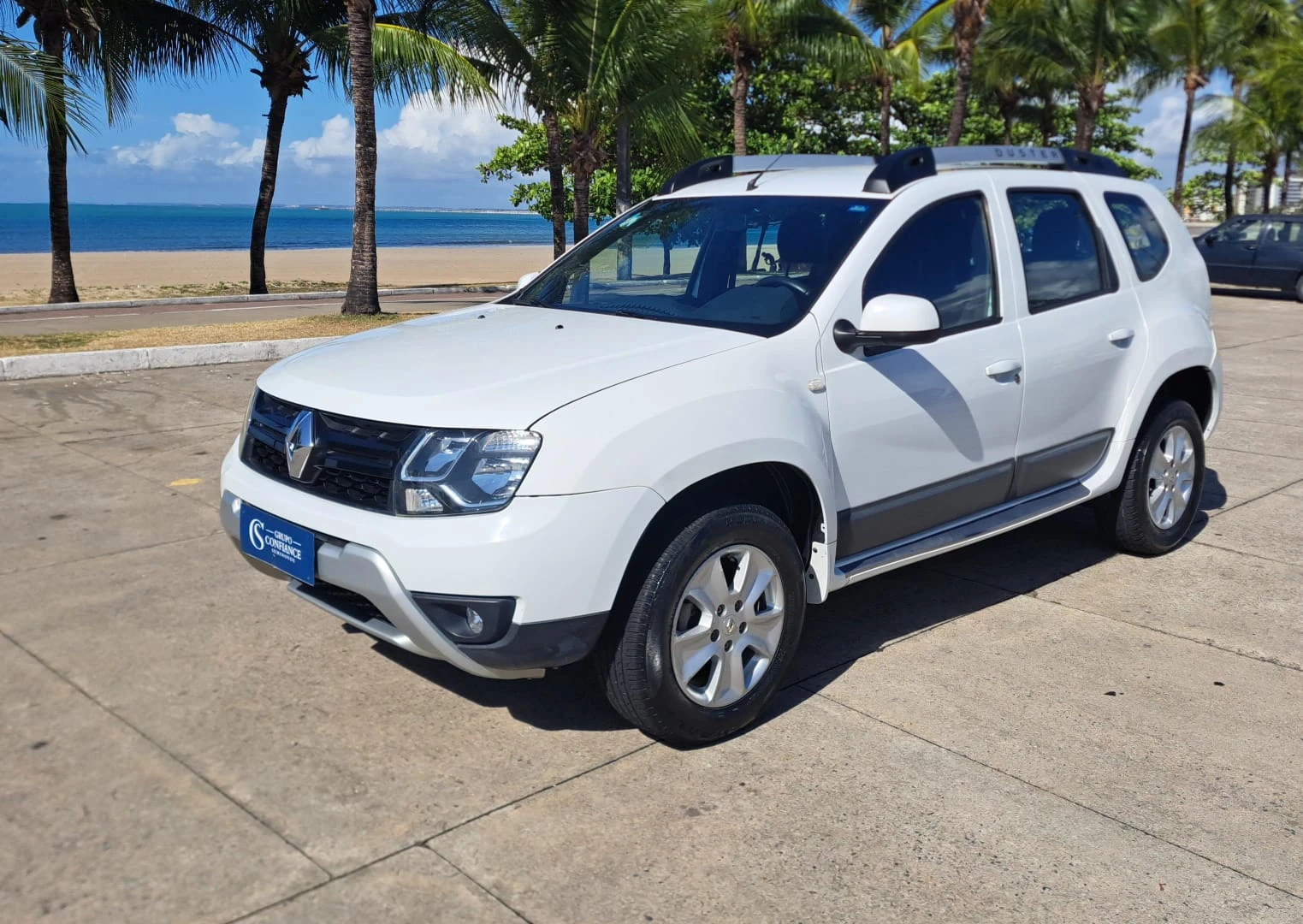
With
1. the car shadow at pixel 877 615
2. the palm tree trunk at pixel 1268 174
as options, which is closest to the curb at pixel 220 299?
the car shadow at pixel 877 615

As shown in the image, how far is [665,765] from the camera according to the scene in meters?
3.66

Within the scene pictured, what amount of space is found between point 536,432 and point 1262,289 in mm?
24804

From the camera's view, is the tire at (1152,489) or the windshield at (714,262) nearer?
the windshield at (714,262)

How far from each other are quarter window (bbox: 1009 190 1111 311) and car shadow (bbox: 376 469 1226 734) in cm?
A: 127

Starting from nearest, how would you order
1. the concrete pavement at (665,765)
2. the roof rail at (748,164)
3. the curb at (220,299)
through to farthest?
the concrete pavement at (665,765) < the roof rail at (748,164) < the curb at (220,299)

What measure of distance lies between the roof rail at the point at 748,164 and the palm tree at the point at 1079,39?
98.5 ft

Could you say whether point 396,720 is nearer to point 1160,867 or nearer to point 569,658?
point 569,658

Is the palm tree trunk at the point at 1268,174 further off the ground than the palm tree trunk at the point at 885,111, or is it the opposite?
the palm tree trunk at the point at 885,111

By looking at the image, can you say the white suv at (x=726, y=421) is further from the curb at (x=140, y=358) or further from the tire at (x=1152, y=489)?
the curb at (x=140, y=358)

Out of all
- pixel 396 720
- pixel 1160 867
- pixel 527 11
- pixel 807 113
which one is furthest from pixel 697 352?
pixel 807 113

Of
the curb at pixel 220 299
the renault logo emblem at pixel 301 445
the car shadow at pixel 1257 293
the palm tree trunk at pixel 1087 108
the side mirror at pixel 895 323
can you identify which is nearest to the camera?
the renault logo emblem at pixel 301 445

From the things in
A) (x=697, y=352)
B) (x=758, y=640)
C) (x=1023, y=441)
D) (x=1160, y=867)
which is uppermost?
(x=697, y=352)

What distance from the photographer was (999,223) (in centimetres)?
471

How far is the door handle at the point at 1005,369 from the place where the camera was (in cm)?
454
